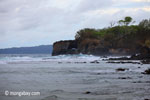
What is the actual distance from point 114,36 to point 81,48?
12932 millimetres

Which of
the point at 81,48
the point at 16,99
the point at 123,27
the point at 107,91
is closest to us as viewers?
the point at 16,99

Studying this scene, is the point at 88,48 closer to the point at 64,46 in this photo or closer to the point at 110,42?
the point at 110,42

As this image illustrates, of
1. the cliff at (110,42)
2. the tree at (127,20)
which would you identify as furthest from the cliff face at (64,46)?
the tree at (127,20)

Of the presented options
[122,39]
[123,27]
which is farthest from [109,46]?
[123,27]

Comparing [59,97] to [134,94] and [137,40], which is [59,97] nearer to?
[134,94]

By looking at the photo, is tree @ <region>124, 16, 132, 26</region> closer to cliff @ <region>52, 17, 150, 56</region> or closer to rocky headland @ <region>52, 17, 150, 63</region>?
rocky headland @ <region>52, 17, 150, 63</region>

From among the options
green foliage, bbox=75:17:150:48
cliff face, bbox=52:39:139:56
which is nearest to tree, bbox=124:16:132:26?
green foliage, bbox=75:17:150:48

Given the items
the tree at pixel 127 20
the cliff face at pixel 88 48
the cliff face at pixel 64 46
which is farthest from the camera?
the tree at pixel 127 20

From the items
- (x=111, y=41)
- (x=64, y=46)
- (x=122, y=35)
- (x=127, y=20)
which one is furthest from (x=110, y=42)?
(x=64, y=46)

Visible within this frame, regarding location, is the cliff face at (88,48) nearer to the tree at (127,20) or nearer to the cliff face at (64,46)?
the cliff face at (64,46)

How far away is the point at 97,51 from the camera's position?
91.1m

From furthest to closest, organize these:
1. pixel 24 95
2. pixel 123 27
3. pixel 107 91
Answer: pixel 123 27, pixel 107 91, pixel 24 95

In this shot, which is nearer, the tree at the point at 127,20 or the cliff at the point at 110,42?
the cliff at the point at 110,42

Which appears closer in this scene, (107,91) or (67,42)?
(107,91)
